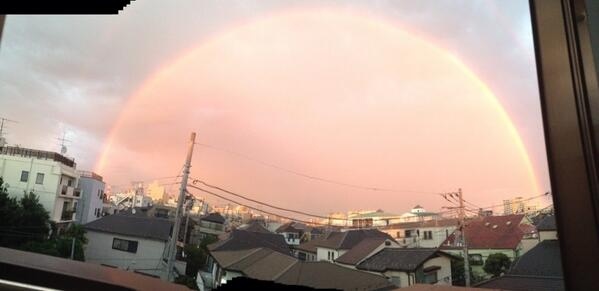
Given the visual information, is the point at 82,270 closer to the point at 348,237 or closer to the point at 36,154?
the point at 36,154

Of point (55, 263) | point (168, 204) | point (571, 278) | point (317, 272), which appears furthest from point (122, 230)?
point (571, 278)

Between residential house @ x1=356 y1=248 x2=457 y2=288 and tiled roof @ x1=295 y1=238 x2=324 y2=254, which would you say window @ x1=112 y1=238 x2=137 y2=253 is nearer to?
tiled roof @ x1=295 y1=238 x2=324 y2=254

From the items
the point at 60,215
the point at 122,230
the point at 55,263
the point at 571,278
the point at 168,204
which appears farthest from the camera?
the point at 168,204

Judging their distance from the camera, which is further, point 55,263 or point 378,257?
point 378,257

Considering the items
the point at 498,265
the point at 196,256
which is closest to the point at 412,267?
the point at 498,265

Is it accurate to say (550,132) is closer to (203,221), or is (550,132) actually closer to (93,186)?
(203,221)

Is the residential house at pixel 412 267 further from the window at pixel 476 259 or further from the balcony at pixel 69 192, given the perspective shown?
the balcony at pixel 69 192

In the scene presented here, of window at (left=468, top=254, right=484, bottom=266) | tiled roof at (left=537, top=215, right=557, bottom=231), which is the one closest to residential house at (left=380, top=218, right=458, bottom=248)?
window at (left=468, top=254, right=484, bottom=266)
